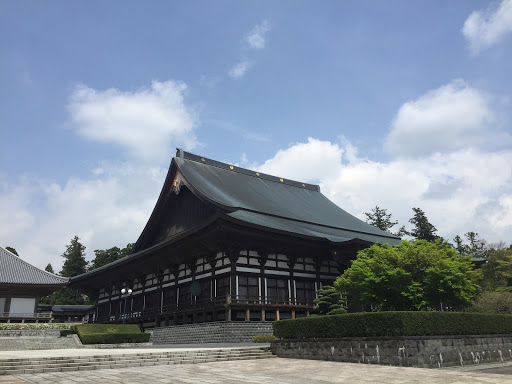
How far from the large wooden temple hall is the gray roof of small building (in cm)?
13

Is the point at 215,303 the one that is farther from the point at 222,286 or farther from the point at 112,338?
the point at 112,338

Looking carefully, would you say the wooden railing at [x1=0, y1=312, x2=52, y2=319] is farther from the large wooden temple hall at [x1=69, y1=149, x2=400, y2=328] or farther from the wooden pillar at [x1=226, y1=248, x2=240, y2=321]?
the wooden pillar at [x1=226, y1=248, x2=240, y2=321]

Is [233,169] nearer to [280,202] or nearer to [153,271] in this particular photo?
[280,202]

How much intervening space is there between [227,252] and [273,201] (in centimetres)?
1119

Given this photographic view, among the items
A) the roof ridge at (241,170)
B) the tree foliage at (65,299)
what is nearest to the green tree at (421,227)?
the roof ridge at (241,170)

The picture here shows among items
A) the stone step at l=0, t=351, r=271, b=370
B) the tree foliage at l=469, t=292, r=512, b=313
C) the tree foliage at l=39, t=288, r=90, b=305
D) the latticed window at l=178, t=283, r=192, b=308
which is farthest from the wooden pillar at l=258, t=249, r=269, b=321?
the tree foliage at l=39, t=288, r=90, b=305

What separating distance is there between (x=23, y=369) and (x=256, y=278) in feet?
52.9

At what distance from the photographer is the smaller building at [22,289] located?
40344 millimetres

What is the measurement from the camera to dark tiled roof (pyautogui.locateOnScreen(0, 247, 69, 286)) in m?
40.6

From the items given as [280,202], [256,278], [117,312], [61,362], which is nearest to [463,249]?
[280,202]

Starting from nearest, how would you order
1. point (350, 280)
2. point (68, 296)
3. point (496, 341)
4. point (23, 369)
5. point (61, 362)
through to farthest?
1. point (23, 369)
2. point (61, 362)
3. point (496, 341)
4. point (350, 280)
5. point (68, 296)

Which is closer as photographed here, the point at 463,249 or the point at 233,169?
the point at 233,169

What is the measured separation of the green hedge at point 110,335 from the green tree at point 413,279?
14.4 m

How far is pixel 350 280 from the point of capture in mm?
22359
